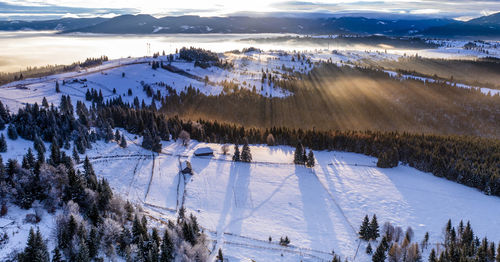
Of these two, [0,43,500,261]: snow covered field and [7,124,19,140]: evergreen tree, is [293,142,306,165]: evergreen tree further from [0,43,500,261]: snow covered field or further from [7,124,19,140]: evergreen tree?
[7,124,19,140]: evergreen tree

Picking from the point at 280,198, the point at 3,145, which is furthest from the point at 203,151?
the point at 3,145

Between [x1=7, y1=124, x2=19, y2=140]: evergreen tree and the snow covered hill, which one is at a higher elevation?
[x1=7, y1=124, x2=19, y2=140]: evergreen tree

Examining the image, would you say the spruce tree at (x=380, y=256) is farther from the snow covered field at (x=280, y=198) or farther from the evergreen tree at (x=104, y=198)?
the evergreen tree at (x=104, y=198)

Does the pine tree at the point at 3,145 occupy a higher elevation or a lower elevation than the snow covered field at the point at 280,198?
higher

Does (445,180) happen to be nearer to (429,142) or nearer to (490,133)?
(429,142)

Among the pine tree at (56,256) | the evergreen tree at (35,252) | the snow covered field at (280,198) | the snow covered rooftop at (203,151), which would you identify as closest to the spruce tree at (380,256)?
the snow covered field at (280,198)

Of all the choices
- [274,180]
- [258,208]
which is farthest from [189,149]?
[258,208]

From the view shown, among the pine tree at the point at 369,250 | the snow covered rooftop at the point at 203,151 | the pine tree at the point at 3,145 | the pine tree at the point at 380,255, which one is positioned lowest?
the pine tree at the point at 369,250

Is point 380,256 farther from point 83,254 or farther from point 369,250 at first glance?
point 83,254

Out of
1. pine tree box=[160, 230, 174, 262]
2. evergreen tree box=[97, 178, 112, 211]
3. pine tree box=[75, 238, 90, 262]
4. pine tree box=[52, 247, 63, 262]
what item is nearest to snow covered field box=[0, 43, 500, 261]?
pine tree box=[52, 247, 63, 262]
